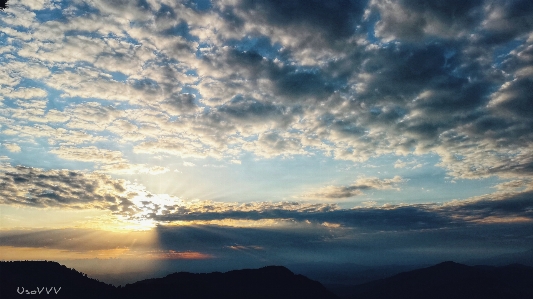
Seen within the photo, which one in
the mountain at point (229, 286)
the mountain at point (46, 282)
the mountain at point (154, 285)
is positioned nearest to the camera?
the mountain at point (46, 282)

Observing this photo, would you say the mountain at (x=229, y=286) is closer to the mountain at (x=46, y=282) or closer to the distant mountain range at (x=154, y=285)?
the distant mountain range at (x=154, y=285)

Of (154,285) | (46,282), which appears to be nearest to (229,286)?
(154,285)

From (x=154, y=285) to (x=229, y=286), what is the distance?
52.8 m

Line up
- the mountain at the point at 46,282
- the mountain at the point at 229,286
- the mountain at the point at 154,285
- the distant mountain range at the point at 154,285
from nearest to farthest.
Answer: the mountain at the point at 46,282
the distant mountain range at the point at 154,285
the mountain at the point at 154,285
the mountain at the point at 229,286

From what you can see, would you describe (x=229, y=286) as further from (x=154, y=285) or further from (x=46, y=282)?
(x=46, y=282)

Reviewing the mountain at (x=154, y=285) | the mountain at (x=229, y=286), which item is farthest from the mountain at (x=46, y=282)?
the mountain at (x=229, y=286)

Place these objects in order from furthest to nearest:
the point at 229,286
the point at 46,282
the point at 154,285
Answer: the point at 229,286 < the point at 154,285 < the point at 46,282

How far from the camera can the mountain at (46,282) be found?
7950cm

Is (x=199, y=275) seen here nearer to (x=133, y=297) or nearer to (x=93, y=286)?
(x=133, y=297)

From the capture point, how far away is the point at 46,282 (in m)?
94.2

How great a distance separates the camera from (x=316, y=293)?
191625 millimetres

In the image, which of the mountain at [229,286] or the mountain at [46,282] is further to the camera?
the mountain at [229,286]

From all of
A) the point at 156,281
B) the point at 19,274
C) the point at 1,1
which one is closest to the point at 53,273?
the point at 19,274

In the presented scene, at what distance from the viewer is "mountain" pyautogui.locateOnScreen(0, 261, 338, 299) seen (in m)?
87.3
